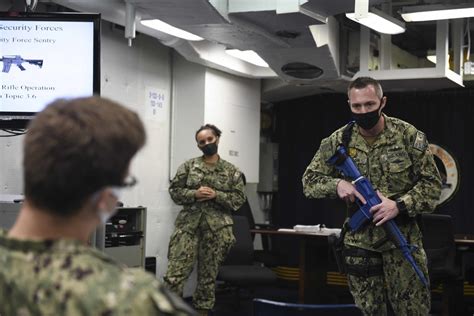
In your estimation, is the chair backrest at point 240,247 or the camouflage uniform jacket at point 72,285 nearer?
the camouflage uniform jacket at point 72,285

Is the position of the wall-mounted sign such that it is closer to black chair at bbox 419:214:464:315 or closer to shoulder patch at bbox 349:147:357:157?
black chair at bbox 419:214:464:315

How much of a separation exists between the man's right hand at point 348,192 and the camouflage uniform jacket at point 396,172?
49 mm

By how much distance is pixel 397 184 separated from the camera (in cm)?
329

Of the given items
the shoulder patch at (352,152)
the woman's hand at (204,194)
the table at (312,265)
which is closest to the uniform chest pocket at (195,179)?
the woman's hand at (204,194)

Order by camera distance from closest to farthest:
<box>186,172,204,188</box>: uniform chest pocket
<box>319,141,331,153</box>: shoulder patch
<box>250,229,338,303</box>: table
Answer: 1. <box>319,141,331,153</box>: shoulder patch
2. <box>186,172,204,188</box>: uniform chest pocket
3. <box>250,229,338,303</box>: table

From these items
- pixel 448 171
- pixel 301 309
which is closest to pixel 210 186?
pixel 301 309

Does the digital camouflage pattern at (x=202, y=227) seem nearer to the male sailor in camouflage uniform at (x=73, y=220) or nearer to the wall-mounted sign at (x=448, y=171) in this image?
the wall-mounted sign at (x=448, y=171)

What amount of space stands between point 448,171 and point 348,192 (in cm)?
550

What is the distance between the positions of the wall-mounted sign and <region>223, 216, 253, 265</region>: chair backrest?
283 cm

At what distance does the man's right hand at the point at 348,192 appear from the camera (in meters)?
3.18

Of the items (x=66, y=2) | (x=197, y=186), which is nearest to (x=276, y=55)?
(x=197, y=186)

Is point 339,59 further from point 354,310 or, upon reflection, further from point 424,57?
point 354,310

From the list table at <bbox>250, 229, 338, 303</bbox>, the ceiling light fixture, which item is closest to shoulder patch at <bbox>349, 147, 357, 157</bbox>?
the ceiling light fixture

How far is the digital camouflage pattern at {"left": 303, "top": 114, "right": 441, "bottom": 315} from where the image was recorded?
3.21m
